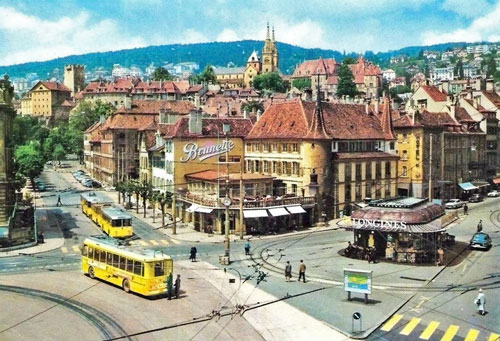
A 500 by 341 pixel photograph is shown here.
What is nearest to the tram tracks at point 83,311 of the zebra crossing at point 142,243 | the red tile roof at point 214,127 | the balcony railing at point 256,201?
the zebra crossing at point 142,243

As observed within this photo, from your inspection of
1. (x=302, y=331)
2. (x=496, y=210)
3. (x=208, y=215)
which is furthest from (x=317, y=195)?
(x=302, y=331)

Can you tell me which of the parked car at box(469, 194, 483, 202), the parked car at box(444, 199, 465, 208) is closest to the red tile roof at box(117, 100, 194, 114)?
the parked car at box(444, 199, 465, 208)

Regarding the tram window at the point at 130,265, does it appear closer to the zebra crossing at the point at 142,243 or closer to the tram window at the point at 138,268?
the tram window at the point at 138,268

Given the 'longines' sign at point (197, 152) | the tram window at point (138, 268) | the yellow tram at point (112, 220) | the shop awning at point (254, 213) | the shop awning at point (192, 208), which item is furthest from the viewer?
the 'longines' sign at point (197, 152)

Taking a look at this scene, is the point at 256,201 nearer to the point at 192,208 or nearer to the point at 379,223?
the point at 192,208

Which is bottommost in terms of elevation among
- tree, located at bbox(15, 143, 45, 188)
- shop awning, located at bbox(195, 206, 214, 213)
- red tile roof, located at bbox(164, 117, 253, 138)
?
shop awning, located at bbox(195, 206, 214, 213)

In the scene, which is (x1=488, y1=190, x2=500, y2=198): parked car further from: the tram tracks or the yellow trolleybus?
the tram tracks

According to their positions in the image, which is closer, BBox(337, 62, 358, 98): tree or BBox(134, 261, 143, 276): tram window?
BBox(134, 261, 143, 276): tram window
